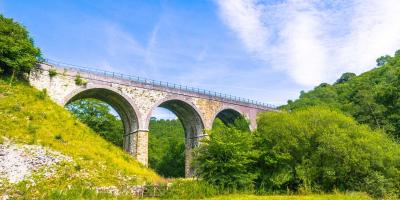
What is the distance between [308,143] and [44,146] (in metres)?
17.1

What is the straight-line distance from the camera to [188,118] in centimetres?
4144

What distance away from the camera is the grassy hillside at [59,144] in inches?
730

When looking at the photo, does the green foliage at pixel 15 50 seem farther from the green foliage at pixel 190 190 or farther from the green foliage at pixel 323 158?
the green foliage at pixel 323 158

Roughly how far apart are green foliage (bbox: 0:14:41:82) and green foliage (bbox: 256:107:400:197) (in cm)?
1877

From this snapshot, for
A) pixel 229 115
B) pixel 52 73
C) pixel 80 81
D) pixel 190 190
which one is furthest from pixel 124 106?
pixel 190 190

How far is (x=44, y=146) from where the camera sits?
21688 millimetres

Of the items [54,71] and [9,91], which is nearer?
[9,91]

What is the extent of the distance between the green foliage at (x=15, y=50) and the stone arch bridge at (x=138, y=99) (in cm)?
121

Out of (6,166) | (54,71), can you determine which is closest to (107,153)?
(6,166)

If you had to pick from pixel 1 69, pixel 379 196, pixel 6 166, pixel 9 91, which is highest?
pixel 1 69

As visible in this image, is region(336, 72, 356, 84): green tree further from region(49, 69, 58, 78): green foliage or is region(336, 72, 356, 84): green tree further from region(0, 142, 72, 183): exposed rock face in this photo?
region(0, 142, 72, 183): exposed rock face

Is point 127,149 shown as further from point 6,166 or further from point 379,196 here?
point 379,196

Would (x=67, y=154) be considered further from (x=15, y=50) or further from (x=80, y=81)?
(x=80, y=81)

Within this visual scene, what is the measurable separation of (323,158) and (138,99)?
18.3 m
